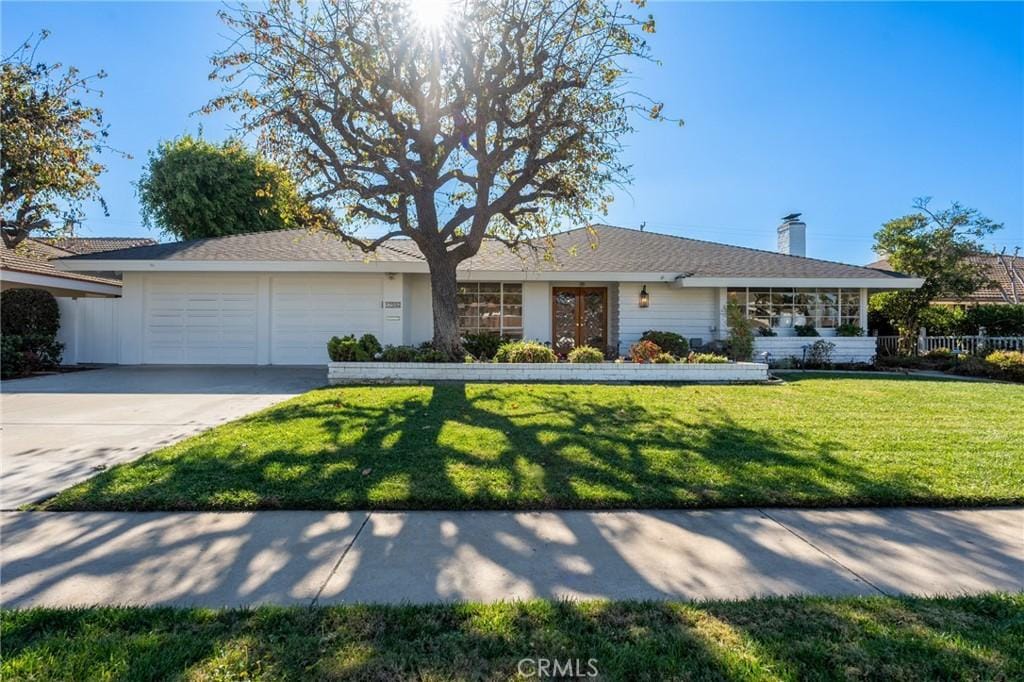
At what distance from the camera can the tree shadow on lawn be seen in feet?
12.2

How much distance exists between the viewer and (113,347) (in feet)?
44.8

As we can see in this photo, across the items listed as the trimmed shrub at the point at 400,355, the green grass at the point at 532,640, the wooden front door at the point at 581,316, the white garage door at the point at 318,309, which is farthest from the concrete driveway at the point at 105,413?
the wooden front door at the point at 581,316

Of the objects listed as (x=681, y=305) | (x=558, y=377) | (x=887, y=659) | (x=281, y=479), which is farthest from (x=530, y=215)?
(x=887, y=659)

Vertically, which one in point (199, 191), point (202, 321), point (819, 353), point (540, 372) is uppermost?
point (199, 191)

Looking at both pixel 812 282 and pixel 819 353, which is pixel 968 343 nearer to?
pixel 819 353

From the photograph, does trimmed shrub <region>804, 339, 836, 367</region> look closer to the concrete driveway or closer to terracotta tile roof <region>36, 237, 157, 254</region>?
the concrete driveway

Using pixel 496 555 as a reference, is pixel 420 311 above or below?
above

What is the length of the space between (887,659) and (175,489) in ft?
15.0

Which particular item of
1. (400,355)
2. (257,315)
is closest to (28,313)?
(257,315)

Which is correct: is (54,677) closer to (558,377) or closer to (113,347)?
(558,377)

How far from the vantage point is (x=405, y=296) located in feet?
45.2

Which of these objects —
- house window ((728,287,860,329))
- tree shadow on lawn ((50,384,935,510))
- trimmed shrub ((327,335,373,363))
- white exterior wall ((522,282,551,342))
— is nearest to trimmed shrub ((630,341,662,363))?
white exterior wall ((522,282,551,342))

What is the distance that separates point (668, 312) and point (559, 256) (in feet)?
11.9

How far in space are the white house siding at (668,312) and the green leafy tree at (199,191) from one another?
18.9 m
